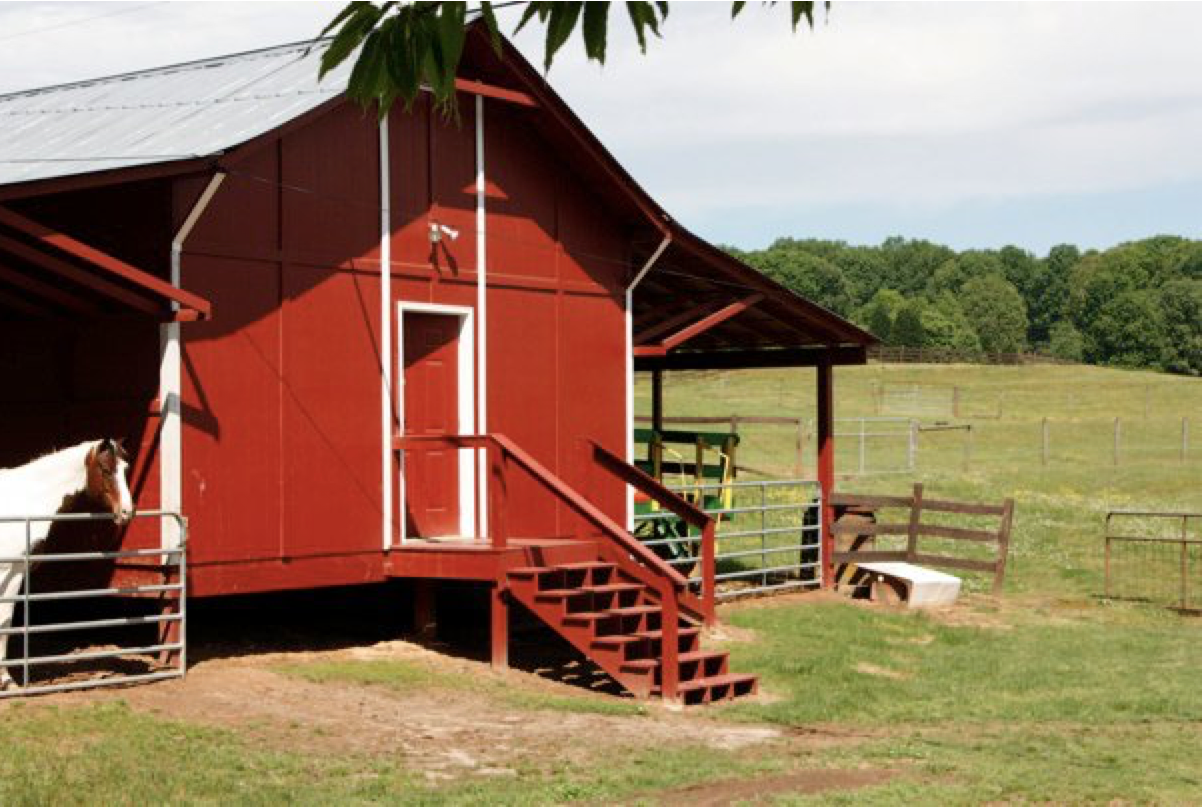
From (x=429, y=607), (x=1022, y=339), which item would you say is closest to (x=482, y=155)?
(x=429, y=607)

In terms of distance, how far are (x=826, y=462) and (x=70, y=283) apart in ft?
38.4

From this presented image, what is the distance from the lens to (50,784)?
10398mm

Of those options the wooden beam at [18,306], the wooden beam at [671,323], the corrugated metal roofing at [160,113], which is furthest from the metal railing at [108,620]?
the wooden beam at [671,323]

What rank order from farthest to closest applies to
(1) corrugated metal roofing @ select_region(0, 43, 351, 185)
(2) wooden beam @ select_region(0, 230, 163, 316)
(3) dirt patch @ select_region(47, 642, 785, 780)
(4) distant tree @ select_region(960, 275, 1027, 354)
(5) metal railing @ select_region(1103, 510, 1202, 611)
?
(4) distant tree @ select_region(960, 275, 1027, 354) → (5) metal railing @ select_region(1103, 510, 1202, 611) → (1) corrugated metal roofing @ select_region(0, 43, 351, 185) → (2) wooden beam @ select_region(0, 230, 163, 316) → (3) dirt patch @ select_region(47, 642, 785, 780)

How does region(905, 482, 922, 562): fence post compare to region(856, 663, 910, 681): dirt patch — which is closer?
region(856, 663, 910, 681): dirt patch

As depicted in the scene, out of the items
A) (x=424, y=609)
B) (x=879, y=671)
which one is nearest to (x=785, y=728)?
(x=879, y=671)

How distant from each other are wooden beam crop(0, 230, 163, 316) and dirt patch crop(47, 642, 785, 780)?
3.17 metres

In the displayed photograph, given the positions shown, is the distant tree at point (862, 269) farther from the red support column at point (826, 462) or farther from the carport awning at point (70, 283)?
the carport awning at point (70, 283)

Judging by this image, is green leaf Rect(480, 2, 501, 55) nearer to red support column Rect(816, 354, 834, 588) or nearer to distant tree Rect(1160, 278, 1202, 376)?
red support column Rect(816, 354, 834, 588)

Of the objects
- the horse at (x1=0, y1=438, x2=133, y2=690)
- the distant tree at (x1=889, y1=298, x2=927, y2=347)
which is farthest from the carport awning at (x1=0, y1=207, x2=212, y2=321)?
the distant tree at (x1=889, y1=298, x2=927, y2=347)

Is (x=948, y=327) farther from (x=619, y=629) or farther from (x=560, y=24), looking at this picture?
(x=560, y=24)

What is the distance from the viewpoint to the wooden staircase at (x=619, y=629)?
51.0 feet

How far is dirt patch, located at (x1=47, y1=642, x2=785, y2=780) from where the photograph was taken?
12.3 m

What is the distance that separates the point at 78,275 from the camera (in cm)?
1345
